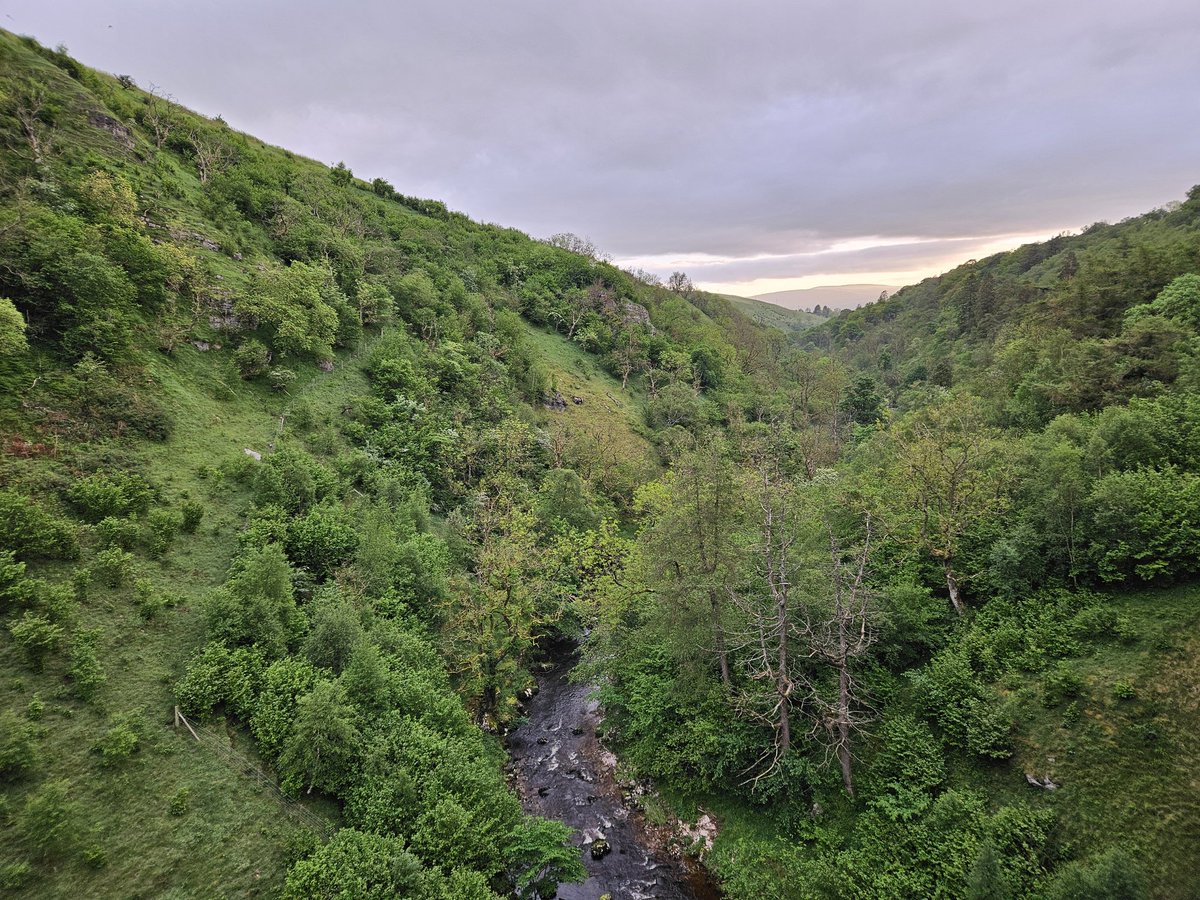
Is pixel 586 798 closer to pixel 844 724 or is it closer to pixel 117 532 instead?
pixel 844 724

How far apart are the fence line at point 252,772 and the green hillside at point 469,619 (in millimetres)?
93

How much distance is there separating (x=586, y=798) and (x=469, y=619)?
1010cm

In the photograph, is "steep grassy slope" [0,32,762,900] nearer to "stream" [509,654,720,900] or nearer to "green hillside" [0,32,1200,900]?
"green hillside" [0,32,1200,900]

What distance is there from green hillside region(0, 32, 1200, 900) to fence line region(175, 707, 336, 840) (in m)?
0.09

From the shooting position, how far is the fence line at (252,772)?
1462 centimetres

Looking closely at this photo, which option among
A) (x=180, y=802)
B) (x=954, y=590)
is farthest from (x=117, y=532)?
(x=954, y=590)

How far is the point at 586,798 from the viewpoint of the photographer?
21719mm

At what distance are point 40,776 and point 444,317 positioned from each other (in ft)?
156

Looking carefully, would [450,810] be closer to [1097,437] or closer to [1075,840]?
[1075,840]

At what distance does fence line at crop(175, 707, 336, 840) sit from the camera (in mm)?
14625

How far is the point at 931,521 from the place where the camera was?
2250 cm

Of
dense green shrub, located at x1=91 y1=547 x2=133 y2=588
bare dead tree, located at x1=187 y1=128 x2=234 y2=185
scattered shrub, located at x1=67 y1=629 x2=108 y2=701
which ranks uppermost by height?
bare dead tree, located at x1=187 y1=128 x2=234 y2=185

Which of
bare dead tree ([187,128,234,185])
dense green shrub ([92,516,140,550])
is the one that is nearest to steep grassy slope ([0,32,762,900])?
dense green shrub ([92,516,140,550])

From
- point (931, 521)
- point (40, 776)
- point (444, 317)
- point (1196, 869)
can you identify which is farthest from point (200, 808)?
point (444, 317)
